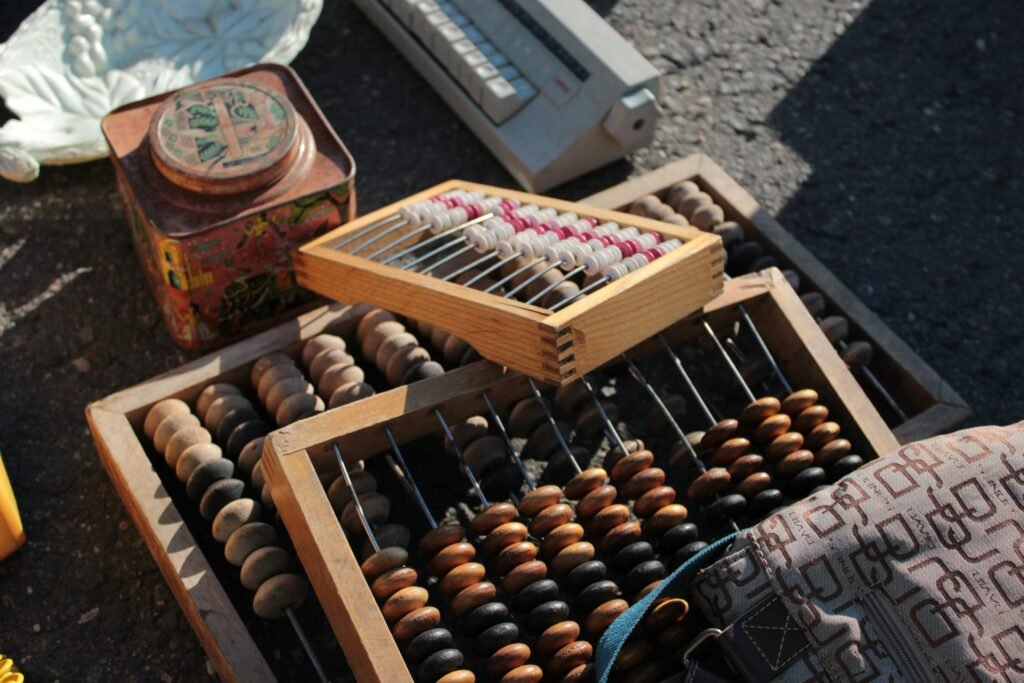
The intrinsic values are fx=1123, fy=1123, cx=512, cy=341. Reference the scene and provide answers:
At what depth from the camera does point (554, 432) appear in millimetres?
2201

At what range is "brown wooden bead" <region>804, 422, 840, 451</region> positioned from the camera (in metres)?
2.16

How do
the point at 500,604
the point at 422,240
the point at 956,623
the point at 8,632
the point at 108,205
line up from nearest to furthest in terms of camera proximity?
the point at 956,623 < the point at 500,604 < the point at 8,632 < the point at 422,240 < the point at 108,205

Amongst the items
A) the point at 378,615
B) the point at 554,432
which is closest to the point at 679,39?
the point at 554,432

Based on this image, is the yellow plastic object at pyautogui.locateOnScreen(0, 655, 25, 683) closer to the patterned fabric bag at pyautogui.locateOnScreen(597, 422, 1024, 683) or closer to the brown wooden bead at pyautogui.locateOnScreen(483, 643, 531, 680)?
the brown wooden bead at pyautogui.locateOnScreen(483, 643, 531, 680)

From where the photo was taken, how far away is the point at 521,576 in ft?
6.31

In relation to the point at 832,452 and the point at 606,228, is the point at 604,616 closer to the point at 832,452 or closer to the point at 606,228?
the point at 832,452

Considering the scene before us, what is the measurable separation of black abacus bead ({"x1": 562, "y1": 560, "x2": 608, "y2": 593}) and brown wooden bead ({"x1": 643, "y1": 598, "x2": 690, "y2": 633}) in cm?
12

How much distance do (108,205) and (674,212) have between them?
1431 mm

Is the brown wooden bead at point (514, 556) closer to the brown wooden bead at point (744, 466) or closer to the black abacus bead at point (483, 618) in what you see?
the black abacus bead at point (483, 618)

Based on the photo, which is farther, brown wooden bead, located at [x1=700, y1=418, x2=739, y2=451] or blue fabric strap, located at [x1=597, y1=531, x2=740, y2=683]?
brown wooden bead, located at [x1=700, y1=418, x2=739, y2=451]

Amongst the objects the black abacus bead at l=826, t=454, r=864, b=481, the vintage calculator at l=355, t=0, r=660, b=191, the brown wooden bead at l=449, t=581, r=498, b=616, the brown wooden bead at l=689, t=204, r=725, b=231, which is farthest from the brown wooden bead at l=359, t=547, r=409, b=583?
the vintage calculator at l=355, t=0, r=660, b=191

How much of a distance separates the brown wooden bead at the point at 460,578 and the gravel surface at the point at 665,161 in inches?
22.4

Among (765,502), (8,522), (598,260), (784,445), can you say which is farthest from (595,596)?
(8,522)

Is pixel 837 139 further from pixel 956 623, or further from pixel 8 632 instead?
pixel 8 632
